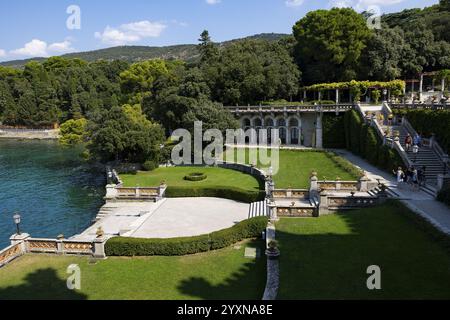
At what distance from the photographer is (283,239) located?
1950 cm

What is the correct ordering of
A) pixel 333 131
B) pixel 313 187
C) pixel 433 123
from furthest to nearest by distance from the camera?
pixel 333 131
pixel 433 123
pixel 313 187

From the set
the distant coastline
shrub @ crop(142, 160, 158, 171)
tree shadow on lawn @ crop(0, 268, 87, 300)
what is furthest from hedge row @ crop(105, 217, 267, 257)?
the distant coastline

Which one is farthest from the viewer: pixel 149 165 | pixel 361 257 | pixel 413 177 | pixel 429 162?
pixel 149 165

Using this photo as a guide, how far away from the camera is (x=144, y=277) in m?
17.2

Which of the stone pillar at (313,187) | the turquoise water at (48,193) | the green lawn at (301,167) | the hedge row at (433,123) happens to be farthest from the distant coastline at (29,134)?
the hedge row at (433,123)

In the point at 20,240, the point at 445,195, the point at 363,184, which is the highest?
the point at 445,195

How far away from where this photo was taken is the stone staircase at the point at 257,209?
A: 87.0ft

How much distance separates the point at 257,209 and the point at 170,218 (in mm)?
6150

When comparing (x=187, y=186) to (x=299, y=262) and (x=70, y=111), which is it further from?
(x=70, y=111)

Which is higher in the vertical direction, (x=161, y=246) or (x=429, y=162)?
(x=429, y=162)

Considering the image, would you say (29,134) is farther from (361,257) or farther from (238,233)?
(361,257)

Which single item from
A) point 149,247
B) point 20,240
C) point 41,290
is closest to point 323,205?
point 149,247
